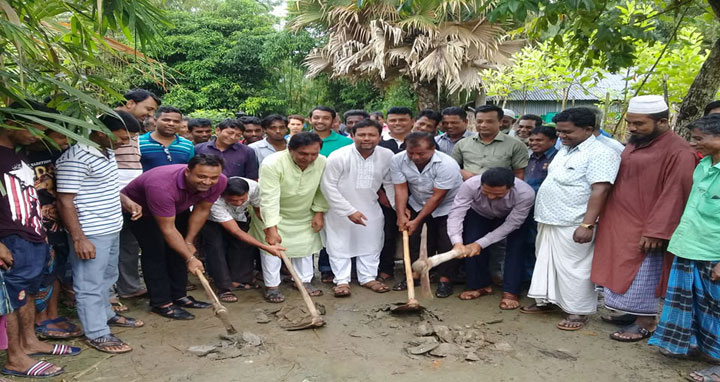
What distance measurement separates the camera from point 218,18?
1659 cm

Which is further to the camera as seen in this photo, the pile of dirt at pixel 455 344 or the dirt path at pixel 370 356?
the pile of dirt at pixel 455 344

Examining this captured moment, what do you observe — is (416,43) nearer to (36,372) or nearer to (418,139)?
(418,139)

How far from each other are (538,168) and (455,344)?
183 cm

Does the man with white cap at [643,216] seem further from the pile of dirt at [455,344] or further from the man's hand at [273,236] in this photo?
the man's hand at [273,236]

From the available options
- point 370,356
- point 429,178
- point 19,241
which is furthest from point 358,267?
point 19,241

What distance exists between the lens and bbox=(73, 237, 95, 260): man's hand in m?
3.06

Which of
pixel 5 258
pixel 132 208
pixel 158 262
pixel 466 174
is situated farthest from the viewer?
pixel 466 174

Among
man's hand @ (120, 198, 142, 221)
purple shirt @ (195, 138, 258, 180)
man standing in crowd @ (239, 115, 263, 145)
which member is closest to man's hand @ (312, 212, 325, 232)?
purple shirt @ (195, 138, 258, 180)

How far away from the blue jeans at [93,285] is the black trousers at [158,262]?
47 centimetres

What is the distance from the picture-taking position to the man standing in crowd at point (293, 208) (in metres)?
4.14

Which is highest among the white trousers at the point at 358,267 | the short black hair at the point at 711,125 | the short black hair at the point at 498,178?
the short black hair at the point at 711,125

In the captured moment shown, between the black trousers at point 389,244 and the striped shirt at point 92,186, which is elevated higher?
the striped shirt at point 92,186

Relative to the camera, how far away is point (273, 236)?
13.6 feet

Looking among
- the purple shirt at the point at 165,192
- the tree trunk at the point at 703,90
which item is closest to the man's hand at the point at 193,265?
the purple shirt at the point at 165,192
